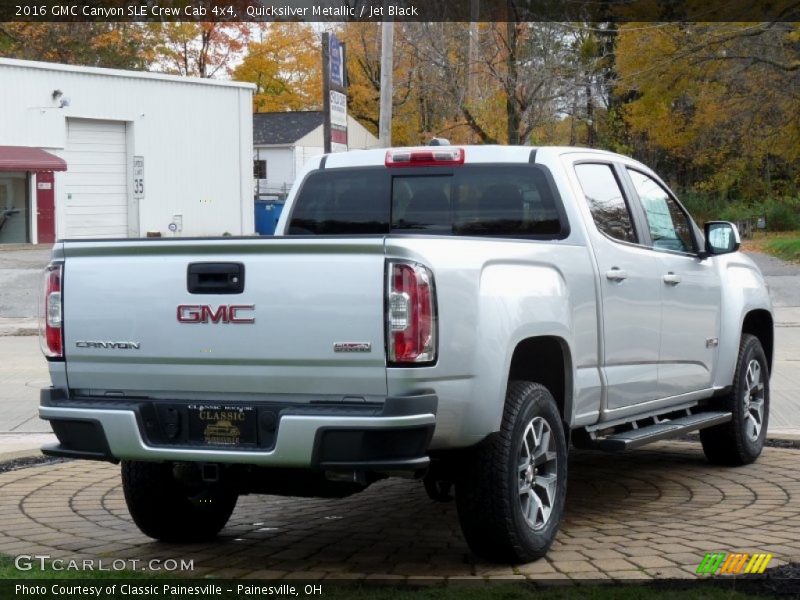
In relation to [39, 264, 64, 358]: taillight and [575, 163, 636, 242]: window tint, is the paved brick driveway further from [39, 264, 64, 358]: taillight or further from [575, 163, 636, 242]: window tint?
[575, 163, 636, 242]: window tint

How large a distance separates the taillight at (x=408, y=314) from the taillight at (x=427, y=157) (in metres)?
1.96

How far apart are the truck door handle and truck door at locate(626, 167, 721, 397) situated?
0.56 m

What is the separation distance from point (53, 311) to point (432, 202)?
225 cm

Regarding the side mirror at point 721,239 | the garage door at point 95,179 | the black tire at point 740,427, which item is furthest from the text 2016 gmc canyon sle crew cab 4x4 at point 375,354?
the garage door at point 95,179

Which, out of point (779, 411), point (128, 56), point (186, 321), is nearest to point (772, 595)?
point (186, 321)

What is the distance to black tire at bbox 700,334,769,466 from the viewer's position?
8562mm

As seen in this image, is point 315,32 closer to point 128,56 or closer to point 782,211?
point 128,56

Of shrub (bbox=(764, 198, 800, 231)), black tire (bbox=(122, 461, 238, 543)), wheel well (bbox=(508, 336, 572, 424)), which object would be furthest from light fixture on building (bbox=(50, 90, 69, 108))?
wheel well (bbox=(508, 336, 572, 424))

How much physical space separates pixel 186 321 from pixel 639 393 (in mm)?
2769

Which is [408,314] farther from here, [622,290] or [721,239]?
[721,239]

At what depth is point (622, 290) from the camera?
23.7ft

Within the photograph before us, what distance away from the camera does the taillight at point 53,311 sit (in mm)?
6059

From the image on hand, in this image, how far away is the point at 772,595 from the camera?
215 inches

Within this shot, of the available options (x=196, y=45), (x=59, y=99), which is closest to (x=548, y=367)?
(x=59, y=99)
